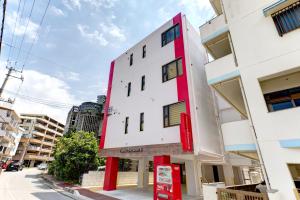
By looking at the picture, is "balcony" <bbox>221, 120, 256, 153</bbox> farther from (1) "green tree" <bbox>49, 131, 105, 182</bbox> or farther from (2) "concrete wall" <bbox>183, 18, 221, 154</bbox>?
(1) "green tree" <bbox>49, 131, 105, 182</bbox>

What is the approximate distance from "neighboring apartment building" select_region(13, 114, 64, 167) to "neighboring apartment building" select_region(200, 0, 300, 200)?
5862cm

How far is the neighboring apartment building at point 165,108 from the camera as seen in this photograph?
9906mm

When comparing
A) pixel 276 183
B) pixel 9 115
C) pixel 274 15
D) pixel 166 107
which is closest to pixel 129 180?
pixel 166 107

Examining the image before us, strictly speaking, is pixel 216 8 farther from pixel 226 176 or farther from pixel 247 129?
pixel 226 176

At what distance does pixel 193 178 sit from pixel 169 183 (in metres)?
5.14

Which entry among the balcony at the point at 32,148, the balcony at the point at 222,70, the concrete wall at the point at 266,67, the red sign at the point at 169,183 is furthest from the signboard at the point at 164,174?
the balcony at the point at 32,148

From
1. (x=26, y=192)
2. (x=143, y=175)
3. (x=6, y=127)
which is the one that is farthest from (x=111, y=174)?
(x=6, y=127)

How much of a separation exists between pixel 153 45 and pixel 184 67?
184 inches

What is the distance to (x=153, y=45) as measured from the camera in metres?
14.4

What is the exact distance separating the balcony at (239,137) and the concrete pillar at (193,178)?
20.7 ft

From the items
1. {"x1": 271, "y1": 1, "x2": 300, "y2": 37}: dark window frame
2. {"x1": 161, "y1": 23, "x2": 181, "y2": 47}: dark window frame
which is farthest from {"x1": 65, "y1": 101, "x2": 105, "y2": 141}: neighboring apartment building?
{"x1": 271, "y1": 1, "x2": 300, "y2": 37}: dark window frame

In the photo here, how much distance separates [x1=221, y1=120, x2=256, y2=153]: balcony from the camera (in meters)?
6.96

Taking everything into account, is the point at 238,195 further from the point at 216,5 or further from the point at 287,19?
the point at 216,5

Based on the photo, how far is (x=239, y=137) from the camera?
7.32m
